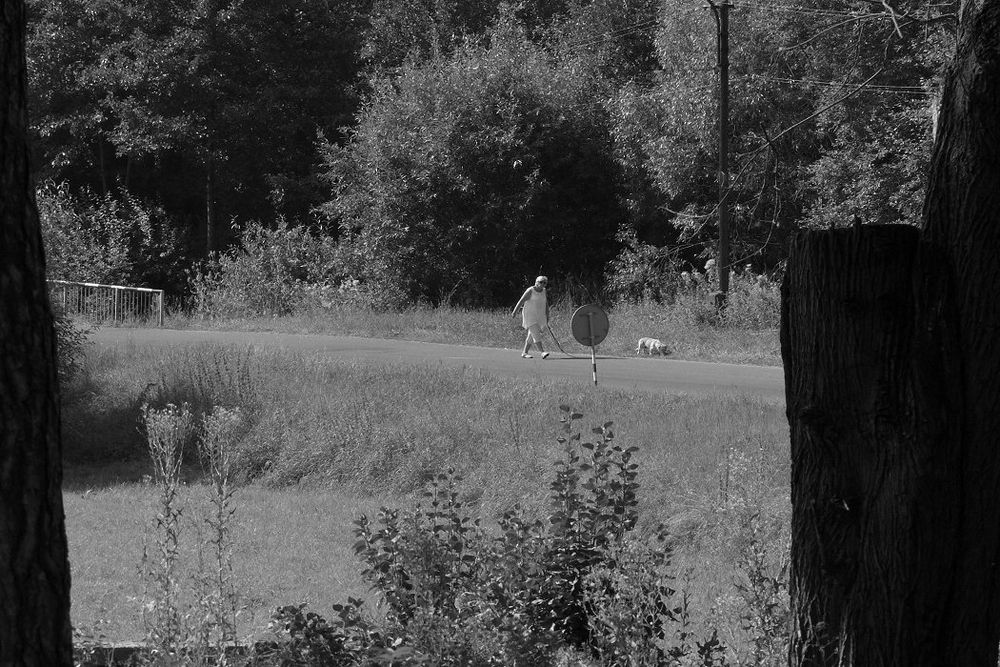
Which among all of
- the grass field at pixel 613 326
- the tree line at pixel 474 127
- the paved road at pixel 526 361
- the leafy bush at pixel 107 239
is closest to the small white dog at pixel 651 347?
the grass field at pixel 613 326

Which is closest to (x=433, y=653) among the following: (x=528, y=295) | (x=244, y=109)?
(x=528, y=295)

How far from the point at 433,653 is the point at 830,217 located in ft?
84.1

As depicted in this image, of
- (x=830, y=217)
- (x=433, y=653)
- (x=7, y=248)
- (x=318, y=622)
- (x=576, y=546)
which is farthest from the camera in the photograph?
(x=830, y=217)

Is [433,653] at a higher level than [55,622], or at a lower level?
lower

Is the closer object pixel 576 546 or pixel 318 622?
pixel 318 622

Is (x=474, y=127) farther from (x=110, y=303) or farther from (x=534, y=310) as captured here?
(x=534, y=310)

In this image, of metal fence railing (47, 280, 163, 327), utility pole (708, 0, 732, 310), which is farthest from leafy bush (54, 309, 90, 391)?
metal fence railing (47, 280, 163, 327)

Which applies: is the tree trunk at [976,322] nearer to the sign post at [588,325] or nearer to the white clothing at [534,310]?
the sign post at [588,325]

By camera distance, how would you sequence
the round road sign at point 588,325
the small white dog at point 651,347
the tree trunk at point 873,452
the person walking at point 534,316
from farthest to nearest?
1. the small white dog at point 651,347
2. the person walking at point 534,316
3. the round road sign at point 588,325
4. the tree trunk at point 873,452

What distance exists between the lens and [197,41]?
41.3 metres

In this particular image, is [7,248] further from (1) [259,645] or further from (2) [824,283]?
(1) [259,645]

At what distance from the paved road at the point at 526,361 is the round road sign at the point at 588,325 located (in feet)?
4.41

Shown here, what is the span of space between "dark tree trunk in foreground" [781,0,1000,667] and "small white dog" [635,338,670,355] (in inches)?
798

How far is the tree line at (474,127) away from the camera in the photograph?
2900cm
